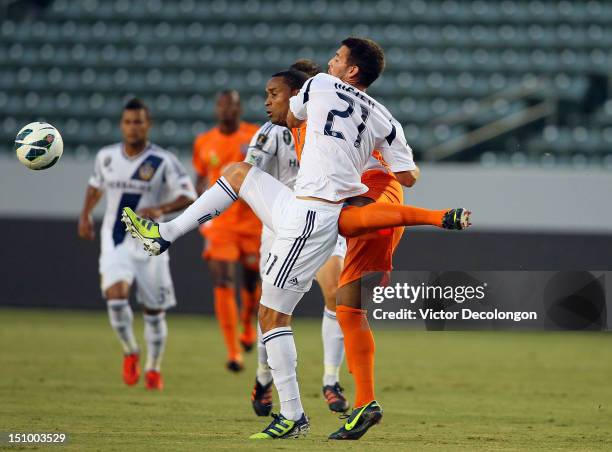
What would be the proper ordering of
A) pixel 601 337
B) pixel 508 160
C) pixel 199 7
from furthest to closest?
pixel 199 7
pixel 508 160
pixel 601 337

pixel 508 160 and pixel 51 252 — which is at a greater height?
pixel 508 160

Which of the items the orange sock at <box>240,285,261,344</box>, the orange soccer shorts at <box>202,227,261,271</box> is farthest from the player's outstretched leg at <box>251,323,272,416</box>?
the orange sock at <box>240,285,261,344</box>

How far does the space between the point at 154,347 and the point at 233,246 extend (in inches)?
77.5

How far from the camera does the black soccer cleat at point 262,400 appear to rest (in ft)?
24.3

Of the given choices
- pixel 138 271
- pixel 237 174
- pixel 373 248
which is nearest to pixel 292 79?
pixel 237 174

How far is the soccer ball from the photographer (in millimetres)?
7203

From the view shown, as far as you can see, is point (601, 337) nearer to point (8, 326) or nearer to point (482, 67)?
point (482, 67)

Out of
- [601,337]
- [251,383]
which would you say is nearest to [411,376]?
[251,383]

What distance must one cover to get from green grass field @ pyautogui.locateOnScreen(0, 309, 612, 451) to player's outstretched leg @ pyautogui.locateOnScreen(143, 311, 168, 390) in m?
0.11

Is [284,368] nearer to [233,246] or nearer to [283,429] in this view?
[283,429]

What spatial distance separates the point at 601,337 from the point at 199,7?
29.2ft

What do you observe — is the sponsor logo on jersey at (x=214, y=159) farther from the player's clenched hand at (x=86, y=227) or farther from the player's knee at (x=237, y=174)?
the player's knee at (x=237, y=174)

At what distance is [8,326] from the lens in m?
14.0

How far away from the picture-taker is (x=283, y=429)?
6.00 metres
